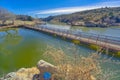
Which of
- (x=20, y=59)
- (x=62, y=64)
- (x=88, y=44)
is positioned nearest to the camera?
(x=62, y=64)

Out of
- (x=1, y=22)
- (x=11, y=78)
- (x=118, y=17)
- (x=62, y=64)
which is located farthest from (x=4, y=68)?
(x=118, y=17)

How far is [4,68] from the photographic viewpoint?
52.3 ft

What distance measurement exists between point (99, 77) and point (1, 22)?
87.8 meters

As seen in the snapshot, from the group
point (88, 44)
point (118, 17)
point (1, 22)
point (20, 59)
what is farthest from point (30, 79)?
point (118, 17)

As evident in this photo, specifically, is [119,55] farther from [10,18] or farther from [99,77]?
[10,18]

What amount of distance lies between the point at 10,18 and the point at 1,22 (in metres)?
3.97

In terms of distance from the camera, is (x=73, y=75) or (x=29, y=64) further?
(x=29, y=64)

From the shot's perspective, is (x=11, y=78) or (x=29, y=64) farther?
(x=29, y=64)

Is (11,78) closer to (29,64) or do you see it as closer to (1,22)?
(29,64)

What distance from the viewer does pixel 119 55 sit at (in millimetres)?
19312

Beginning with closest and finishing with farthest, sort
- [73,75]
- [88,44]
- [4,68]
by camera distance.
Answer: [73,75] → [4,68] → [88,44]

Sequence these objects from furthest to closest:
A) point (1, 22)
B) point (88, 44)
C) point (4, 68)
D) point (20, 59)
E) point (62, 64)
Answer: point (1, 22) < point (88, 44) < point (20, 59) < point (4, 68) < point (62, 64)

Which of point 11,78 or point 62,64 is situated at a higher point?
point 62,64

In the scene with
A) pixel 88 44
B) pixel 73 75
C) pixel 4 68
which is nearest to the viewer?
pixel 73 75
